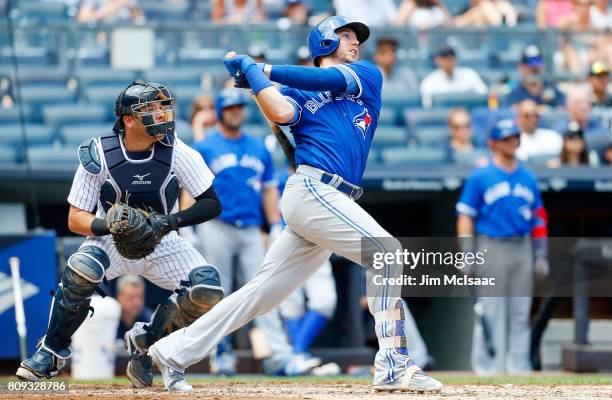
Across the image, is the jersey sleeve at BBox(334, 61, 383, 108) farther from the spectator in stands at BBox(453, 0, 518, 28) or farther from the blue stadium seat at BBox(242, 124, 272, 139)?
the spectator in stands at BBox(453, 0, 518, 28)

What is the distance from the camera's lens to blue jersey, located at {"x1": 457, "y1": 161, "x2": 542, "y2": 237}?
7789 millimetres

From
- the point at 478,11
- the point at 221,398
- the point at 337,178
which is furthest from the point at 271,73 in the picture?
the point at 478,11

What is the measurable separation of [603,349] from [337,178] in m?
3.55

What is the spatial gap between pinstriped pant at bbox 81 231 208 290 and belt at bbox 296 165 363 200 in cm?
75

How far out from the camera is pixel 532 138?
9203 mm

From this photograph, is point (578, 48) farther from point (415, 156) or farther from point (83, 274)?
point (83, 274)

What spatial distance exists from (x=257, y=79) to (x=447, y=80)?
562cm

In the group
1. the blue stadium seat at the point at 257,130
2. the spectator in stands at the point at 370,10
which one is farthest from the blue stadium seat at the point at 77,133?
the spectator in stands at the point at 370,10

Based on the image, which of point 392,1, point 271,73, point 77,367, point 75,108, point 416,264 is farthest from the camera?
point 392,1

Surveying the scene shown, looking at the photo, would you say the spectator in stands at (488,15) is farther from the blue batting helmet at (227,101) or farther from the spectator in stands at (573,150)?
the blue batting helmet at (227,101)

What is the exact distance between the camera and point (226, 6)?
1076cm

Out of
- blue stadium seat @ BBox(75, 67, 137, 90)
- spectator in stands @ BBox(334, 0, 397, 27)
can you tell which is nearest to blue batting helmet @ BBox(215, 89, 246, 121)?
blue stadium seat @ BBox(75, 67, 137, 90)

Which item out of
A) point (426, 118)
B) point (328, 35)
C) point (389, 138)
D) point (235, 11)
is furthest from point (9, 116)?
point (328, 35)

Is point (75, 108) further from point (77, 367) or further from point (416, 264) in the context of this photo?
point (416, 264)
